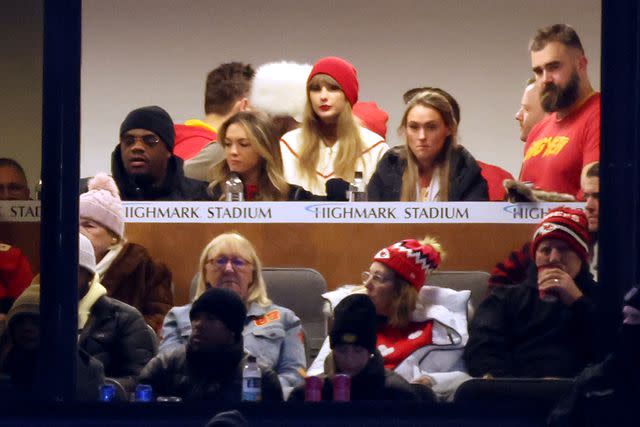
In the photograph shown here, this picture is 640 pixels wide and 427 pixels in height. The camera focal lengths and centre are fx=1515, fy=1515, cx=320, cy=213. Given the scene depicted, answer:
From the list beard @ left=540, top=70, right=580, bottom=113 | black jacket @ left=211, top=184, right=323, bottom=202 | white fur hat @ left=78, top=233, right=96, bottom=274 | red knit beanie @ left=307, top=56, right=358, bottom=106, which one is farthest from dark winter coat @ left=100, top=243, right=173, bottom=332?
beard @ left=540, top=70, right=580, bottom=113

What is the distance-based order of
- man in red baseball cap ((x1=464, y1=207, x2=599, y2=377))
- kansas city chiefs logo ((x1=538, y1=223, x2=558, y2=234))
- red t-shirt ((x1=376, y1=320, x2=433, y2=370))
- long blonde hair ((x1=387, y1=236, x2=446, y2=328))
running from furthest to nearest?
long blonde hair ((x1=387, y1=236, x2=446, y2=328)) → kansas city chiefs logo ((x1=538, y1=223, x2=558, y2=234)) → red t-shirt ((x1=376, y1=320, x2=433, y2=370)) → man in red baseball cap ((x1=464, y1=207, x2=599, y2=377))

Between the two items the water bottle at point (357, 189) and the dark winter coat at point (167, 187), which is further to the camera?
the water bottle at point (357, 189)

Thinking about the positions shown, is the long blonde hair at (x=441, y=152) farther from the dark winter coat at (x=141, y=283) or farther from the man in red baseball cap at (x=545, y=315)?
the dark winter coat at (x=141, y=283)

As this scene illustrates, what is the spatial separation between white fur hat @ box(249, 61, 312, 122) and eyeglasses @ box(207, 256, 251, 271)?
44.9 inches

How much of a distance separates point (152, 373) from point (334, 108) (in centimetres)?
200

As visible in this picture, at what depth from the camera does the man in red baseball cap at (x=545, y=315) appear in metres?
4.41

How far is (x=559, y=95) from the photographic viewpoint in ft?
18.6

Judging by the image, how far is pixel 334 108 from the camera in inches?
245

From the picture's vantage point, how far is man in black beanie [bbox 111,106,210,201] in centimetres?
573

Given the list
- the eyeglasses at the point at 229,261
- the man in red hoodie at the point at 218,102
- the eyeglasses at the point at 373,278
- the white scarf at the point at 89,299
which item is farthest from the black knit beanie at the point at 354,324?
the man in red hoodie at the point at 218,102

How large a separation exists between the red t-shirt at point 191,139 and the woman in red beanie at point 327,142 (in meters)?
0.39

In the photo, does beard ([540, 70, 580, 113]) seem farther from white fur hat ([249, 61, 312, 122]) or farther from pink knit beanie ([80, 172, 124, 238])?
pink knit beanie ([80, 172, 124, 238])

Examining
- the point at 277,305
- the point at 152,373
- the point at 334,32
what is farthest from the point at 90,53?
the point at 152,373

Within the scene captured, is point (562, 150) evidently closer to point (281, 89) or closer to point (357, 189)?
point (357, 189)
